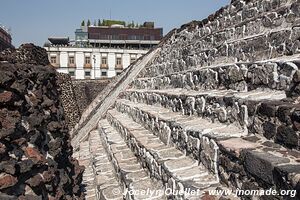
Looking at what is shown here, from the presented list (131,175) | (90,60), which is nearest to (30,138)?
(131,175)

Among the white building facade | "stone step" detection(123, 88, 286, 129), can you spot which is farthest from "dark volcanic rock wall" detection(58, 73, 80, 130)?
the white building facade

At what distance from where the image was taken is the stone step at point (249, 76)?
2461 millimetres

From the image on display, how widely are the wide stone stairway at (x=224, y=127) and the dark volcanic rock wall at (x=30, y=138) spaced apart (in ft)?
2.24

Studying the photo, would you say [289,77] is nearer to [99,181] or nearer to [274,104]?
[274,104]

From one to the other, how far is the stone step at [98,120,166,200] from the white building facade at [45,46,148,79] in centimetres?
3793

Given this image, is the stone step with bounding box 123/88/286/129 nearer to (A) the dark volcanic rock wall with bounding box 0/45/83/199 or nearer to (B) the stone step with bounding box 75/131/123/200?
(B) the stone step with bounding box 75/131/123/200

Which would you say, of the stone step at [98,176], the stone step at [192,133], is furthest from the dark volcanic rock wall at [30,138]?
the stone step at [192,133]

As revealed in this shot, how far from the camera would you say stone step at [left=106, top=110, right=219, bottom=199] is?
8.13ft

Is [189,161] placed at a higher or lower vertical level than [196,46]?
lower

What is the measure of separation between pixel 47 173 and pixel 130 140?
161 centimetres

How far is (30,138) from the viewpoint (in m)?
2.96

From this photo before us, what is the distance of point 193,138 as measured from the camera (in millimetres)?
2836

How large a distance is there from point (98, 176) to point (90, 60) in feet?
130

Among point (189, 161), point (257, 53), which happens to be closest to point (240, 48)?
point (257, 53)
